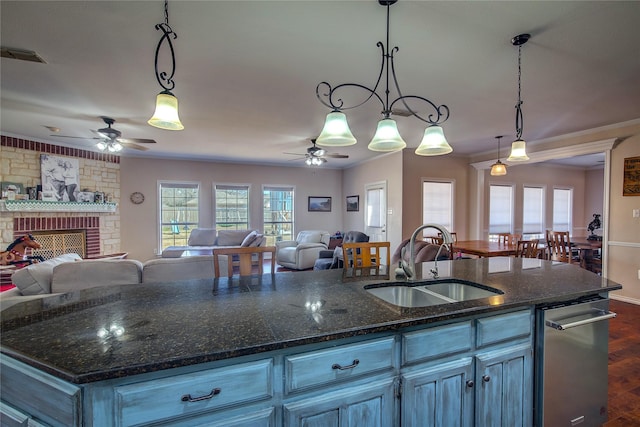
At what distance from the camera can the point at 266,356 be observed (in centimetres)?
103

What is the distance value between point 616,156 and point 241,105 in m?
5.31

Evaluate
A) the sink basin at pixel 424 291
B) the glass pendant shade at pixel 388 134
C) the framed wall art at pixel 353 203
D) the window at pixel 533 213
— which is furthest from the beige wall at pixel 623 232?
the framed wall art at pixel 353 203

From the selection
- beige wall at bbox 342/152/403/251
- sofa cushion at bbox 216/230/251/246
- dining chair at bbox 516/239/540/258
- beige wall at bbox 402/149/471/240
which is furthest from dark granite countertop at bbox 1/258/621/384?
sofa cushion at bbox 216/230/251/246

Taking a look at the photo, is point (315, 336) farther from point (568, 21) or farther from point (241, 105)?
point (241, 105)

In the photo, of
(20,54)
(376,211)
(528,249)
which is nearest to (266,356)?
(20,54)

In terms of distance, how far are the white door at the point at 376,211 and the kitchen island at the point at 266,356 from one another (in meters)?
4.78

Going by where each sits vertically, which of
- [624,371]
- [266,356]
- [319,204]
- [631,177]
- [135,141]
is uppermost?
[135,141]

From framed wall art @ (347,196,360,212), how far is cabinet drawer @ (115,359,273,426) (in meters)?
6.74

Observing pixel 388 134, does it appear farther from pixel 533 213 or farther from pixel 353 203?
pixel 533 213

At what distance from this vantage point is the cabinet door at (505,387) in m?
1.40

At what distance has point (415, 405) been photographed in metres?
1.26

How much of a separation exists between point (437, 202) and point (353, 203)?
2293 millimetres

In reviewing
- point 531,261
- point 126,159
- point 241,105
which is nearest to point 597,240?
point 531,261

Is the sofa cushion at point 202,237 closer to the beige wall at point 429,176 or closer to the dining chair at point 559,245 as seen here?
the beige wall at point 429,176
